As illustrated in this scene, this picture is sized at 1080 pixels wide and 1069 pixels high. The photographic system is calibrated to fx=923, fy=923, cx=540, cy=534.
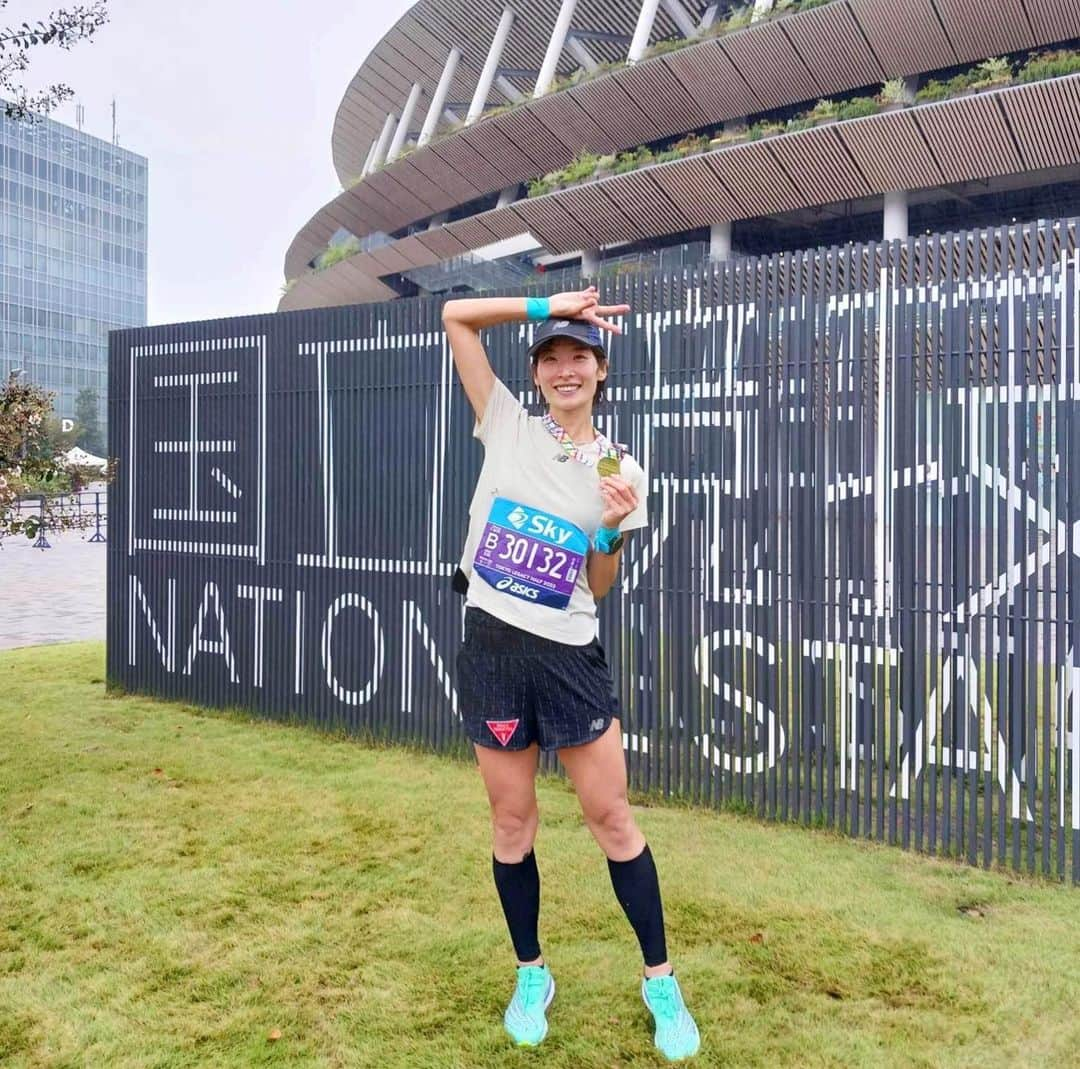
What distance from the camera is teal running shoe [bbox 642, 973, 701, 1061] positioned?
8.48 ft

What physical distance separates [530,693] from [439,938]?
1.38 meters

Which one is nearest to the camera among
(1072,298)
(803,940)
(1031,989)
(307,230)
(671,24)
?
(1031,989)

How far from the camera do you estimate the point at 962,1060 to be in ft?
8.59

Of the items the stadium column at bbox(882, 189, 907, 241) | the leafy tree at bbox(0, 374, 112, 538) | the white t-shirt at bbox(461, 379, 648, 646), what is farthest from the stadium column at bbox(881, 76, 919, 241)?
the white t-shirt at bbox(461, 379, 648, 646)

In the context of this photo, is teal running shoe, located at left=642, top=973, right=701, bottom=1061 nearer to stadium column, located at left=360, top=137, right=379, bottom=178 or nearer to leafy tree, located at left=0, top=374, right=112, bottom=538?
leafy tree, located at left=0, top=374, right=112, bottom=538

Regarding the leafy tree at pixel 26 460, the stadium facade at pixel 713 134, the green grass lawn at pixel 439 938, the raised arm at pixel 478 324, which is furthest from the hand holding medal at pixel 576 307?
the stadium facade at pixel 713 134

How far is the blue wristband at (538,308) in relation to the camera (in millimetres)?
2512

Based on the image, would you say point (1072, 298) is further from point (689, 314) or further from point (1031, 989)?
point (1031, 989)

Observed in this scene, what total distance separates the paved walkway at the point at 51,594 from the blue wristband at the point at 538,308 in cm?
804

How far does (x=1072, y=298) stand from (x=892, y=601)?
4.92ft

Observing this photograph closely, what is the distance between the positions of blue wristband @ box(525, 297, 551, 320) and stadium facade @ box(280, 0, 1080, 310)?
1937 centimetres

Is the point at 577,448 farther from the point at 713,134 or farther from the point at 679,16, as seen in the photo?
the point at 679,16

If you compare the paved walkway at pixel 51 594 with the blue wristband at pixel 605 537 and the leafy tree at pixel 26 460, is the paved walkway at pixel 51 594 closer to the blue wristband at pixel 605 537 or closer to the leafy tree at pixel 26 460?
the leafy tree at pixel 26 460

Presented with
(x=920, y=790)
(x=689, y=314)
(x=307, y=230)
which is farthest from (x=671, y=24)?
(x=920, y=790)
